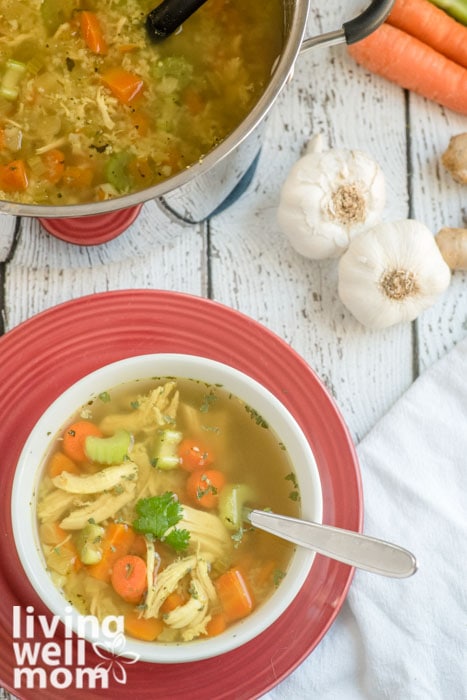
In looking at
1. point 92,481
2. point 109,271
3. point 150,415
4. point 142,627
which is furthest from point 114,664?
point 109,271

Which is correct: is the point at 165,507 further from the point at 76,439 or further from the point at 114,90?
the point at 114,90

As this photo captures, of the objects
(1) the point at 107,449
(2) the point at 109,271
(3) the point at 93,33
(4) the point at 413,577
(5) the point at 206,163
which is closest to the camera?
(5) the point at 206,163

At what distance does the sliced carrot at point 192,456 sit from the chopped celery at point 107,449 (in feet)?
0.35

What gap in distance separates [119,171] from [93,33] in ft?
0.99

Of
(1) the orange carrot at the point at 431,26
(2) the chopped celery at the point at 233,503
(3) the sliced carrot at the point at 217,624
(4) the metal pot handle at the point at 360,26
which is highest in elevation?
(1) the orange carrot at the point at 431,26

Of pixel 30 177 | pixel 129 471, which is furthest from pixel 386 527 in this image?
pixel 30 177

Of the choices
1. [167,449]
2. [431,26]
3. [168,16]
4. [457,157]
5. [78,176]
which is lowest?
[167,449]

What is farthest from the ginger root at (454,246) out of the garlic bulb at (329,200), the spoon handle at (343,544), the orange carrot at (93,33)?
the orange carrot at (93,33)

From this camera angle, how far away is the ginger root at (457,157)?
2098 millimetres

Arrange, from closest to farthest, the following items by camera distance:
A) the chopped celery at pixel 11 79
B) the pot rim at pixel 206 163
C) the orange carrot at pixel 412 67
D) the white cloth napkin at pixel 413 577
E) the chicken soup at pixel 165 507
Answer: the pot rim at pixel 206 163 < the chicken soup at pixel 165 507 < the chopped celery at pixel 11 79 < the white cloth napkin at pixel 413 577 < the orange carrot at pixel 412 67

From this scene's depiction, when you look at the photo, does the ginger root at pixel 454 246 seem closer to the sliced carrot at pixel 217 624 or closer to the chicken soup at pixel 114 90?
the chicken soup at pixel 114 90

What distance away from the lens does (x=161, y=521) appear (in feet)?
5.49

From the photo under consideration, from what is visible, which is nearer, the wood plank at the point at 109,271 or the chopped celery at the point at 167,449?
the chopped celery at the point at 167,449

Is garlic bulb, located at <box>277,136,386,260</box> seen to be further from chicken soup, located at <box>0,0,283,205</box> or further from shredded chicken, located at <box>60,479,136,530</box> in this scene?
shredded chicken, located at <box>60,479,136,530</box>
